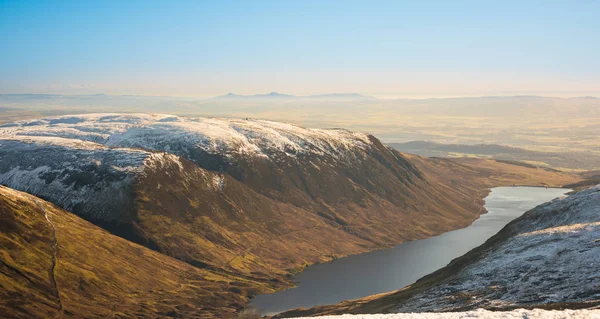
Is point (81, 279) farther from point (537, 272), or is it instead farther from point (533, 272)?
point (537, 272)

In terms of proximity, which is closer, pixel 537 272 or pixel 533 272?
pixel 537 272

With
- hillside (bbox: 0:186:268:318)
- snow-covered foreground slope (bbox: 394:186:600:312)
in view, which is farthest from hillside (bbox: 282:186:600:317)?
hillside (bbox: 0:186:268:318)

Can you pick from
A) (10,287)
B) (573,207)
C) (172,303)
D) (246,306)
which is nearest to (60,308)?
(10,287)

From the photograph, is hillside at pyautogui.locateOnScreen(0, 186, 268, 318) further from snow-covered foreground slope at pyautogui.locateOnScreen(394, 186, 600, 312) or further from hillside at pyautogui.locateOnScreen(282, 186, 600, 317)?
snow-covered foreground slope at pyautogui.locateOnScreen(394, 186, 600, 312)

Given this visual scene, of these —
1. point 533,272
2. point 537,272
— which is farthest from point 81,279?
point 537,272

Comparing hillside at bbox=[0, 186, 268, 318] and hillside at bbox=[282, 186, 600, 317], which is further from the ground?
hillside at bbox=[282, 186, 600, 317]

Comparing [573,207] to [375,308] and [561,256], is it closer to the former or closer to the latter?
[561,256]

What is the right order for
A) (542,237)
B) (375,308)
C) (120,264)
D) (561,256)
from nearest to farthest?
(561,256)
(542,237)
(375,308)
(120,264)
